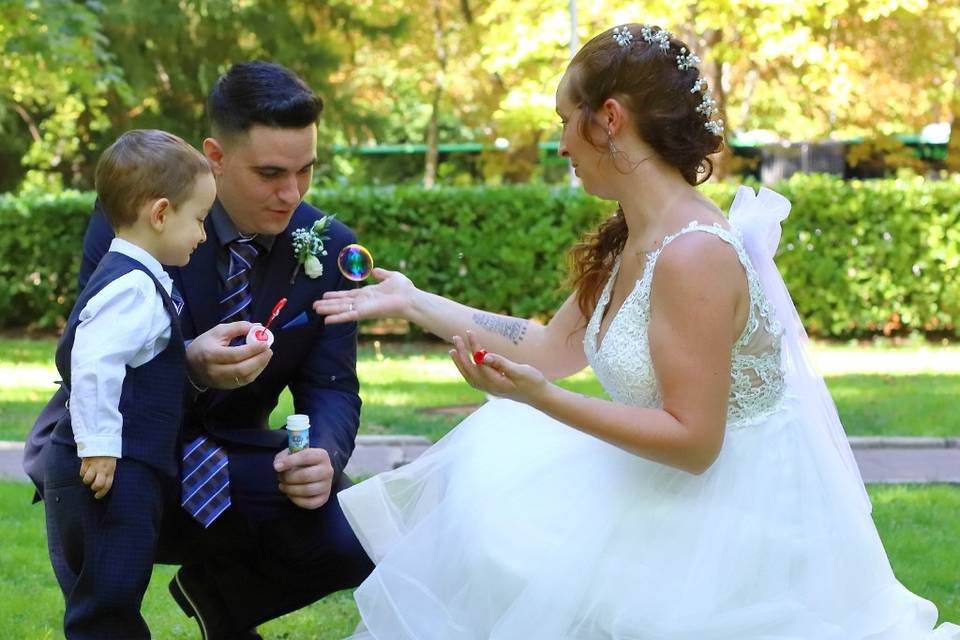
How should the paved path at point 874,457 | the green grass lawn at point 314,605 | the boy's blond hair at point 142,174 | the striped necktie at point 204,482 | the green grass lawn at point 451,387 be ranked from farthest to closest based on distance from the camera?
the green grass lawn at point 451,387 → the paved path at point 874,457 → the green grass lawn at point 314,605 → the striped necktie at point 204,482 → the boy's blond hair at point 142,174

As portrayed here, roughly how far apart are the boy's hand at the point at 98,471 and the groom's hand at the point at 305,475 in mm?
588

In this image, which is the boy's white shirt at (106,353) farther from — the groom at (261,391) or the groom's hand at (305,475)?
the groom's hand at (305,475)

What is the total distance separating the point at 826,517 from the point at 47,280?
1156 centimetres

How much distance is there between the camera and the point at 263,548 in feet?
12.8

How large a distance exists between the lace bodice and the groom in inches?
38.5

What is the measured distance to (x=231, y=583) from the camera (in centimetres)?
395

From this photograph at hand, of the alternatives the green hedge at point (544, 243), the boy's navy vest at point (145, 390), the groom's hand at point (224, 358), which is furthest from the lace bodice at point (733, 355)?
the green hedge at point (544, 243)

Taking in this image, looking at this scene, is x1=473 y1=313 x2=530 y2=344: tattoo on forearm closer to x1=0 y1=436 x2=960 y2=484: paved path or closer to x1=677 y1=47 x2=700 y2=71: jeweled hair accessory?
x1=677 y1=47 x2=700 y2=71: jeweled hair accessory

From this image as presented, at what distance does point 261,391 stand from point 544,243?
9273mm

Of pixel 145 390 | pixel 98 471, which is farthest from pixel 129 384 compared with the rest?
pixel 98 471

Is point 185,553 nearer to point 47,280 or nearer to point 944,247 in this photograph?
point 47,280

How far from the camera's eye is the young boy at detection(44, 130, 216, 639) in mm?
3154

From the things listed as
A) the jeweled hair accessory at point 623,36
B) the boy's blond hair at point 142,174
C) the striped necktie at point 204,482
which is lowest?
the striped necktie at point 204,482

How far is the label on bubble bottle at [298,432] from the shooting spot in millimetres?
3490
